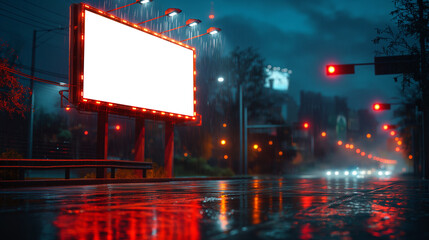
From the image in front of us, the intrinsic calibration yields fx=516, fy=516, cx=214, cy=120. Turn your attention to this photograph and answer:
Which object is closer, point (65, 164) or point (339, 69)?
point (65, 164)

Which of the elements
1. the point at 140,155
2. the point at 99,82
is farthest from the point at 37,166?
the point at 140,155

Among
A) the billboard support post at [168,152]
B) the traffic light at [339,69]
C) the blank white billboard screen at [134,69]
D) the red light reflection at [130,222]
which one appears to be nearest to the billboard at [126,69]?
the blank white billboard screen at [134,69]

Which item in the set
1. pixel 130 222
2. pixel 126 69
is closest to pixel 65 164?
pixel 126 69

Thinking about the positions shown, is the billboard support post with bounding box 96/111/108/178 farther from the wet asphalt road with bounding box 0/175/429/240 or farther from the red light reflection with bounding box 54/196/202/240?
the red light reflection with bounding box 54/196/202/240

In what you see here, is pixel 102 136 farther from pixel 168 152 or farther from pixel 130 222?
pixel 130 222

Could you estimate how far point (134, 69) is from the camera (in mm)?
28891

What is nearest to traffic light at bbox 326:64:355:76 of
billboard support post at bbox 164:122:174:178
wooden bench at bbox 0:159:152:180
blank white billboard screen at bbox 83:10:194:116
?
blank white billboard screen at bbox 83:10:194:116

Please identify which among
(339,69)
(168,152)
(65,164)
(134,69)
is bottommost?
(65,164)

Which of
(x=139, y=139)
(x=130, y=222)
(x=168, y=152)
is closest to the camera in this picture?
(x=130, y=222)

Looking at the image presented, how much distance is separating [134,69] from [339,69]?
1150cm

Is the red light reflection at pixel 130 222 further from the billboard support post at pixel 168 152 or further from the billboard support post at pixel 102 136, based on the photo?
the billboard support post at pixel 168 152

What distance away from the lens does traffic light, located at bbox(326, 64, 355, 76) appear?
2342 cm

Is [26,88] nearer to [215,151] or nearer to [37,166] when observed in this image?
[37,166]

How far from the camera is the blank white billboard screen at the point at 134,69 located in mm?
26109
